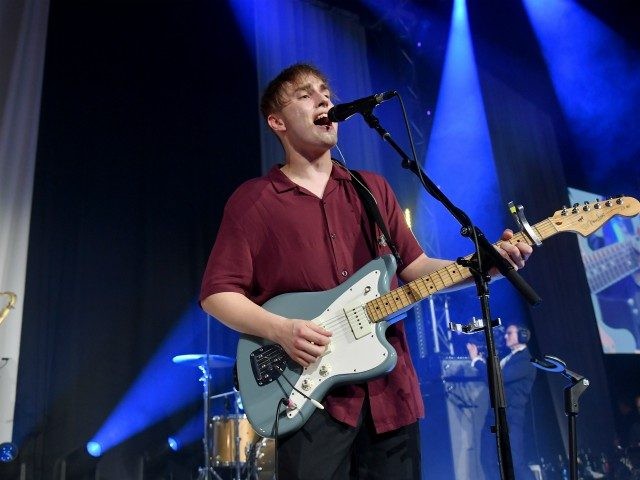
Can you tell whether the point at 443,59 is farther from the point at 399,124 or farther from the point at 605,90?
the point at 605,90

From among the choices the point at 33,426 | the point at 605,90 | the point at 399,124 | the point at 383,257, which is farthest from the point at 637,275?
the point at 33,426

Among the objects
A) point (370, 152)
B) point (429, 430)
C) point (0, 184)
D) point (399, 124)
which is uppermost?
point (399, 124)

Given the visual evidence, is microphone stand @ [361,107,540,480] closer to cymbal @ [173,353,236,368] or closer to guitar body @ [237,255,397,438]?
guitar body @ [237,255,397,438]

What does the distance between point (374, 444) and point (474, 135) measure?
7419 millimetres

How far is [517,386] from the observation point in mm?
6656

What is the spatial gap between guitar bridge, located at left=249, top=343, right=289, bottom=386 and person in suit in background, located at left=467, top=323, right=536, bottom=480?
195 inches

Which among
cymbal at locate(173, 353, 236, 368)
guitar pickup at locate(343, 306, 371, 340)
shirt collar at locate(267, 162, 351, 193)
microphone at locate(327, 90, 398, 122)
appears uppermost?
microphone at locate(327, 90, 398, 122)

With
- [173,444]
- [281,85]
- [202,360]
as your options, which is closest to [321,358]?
[281,85]

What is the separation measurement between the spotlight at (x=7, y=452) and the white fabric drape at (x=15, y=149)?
0.80ft

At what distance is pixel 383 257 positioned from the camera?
7.06 feet

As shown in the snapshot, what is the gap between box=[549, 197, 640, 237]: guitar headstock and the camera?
83.9 inches

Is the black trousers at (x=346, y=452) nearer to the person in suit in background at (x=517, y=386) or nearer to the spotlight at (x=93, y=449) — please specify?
the spotlight at (x=93, y=449)

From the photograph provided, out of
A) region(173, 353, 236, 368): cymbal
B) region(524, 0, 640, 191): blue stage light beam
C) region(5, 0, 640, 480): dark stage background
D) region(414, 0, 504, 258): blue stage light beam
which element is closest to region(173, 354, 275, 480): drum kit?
region(173, 353, 236, 368): cymbal

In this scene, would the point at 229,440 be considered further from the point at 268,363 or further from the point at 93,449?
the point at 268,363
